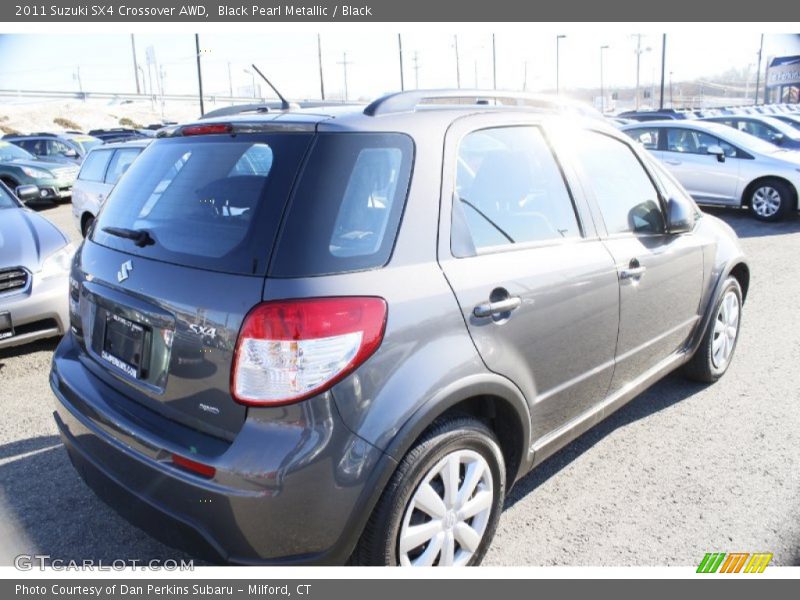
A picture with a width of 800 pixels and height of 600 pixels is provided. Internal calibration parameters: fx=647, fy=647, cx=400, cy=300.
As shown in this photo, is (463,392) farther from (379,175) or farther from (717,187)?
(717,187)

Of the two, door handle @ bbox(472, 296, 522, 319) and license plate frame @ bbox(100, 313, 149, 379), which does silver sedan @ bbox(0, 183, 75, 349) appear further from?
door handle @ bbox(472, 296, 522, 319)

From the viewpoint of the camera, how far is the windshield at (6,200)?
5803 millimetres

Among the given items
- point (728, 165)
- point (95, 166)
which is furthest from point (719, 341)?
point (95, 166)

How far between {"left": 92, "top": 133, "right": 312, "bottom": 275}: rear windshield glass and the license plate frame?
267mm

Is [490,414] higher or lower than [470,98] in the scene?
lower

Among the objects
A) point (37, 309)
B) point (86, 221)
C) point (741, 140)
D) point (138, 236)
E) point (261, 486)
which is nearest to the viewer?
point (261, 486)

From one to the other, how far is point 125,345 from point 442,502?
130 centimetres

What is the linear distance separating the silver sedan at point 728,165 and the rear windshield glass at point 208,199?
1062cm

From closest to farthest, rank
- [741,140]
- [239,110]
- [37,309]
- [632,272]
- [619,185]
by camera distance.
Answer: [239,110], [632,272], [619,185], [37,309], [741,140]

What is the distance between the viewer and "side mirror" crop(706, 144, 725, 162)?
1112cm

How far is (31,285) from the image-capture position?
4688 mm

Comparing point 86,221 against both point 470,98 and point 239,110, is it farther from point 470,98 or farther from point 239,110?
point 470,98

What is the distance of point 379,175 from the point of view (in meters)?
2.23
